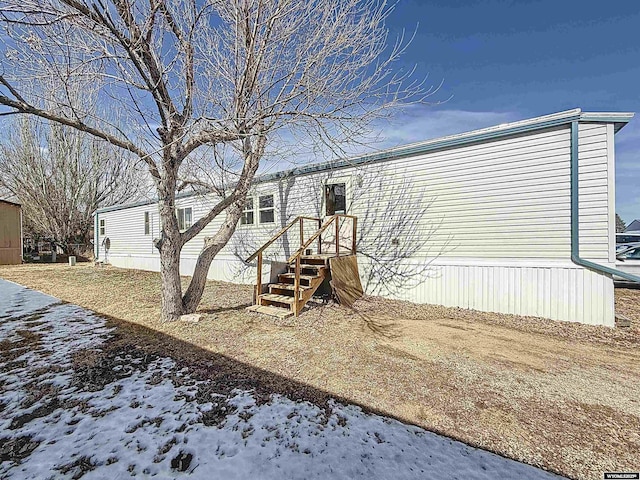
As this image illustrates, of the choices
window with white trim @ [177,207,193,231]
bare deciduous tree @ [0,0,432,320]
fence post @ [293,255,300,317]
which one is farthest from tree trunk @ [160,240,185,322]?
window with white trim @ [177,207,193,231]

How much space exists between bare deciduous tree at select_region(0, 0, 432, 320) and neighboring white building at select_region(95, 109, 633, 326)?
91.8 inches

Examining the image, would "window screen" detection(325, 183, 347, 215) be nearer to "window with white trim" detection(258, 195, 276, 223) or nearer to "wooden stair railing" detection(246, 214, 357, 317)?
"wooden stair railing" detection(246, 214, 357, 317)

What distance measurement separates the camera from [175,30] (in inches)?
174

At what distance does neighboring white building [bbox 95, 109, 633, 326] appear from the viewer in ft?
16.4

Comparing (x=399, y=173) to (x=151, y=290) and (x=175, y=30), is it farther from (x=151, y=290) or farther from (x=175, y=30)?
(x=151, y=290)

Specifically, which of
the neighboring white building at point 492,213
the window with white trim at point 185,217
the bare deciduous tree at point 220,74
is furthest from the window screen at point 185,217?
the bare deciduous tree at point 220,74

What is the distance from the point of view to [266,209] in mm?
9203

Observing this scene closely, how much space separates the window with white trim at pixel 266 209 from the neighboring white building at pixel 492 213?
1015mm

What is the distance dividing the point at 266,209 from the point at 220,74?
16.1 ft

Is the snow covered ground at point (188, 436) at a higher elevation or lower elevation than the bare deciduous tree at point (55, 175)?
lower

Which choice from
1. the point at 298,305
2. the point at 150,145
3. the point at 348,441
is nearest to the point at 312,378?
the point at 348,441

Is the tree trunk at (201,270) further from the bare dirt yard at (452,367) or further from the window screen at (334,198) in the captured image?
the window screen at (334,198)

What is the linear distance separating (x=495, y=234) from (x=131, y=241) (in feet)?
48.4

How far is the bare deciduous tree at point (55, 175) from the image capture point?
1738 centimetres
